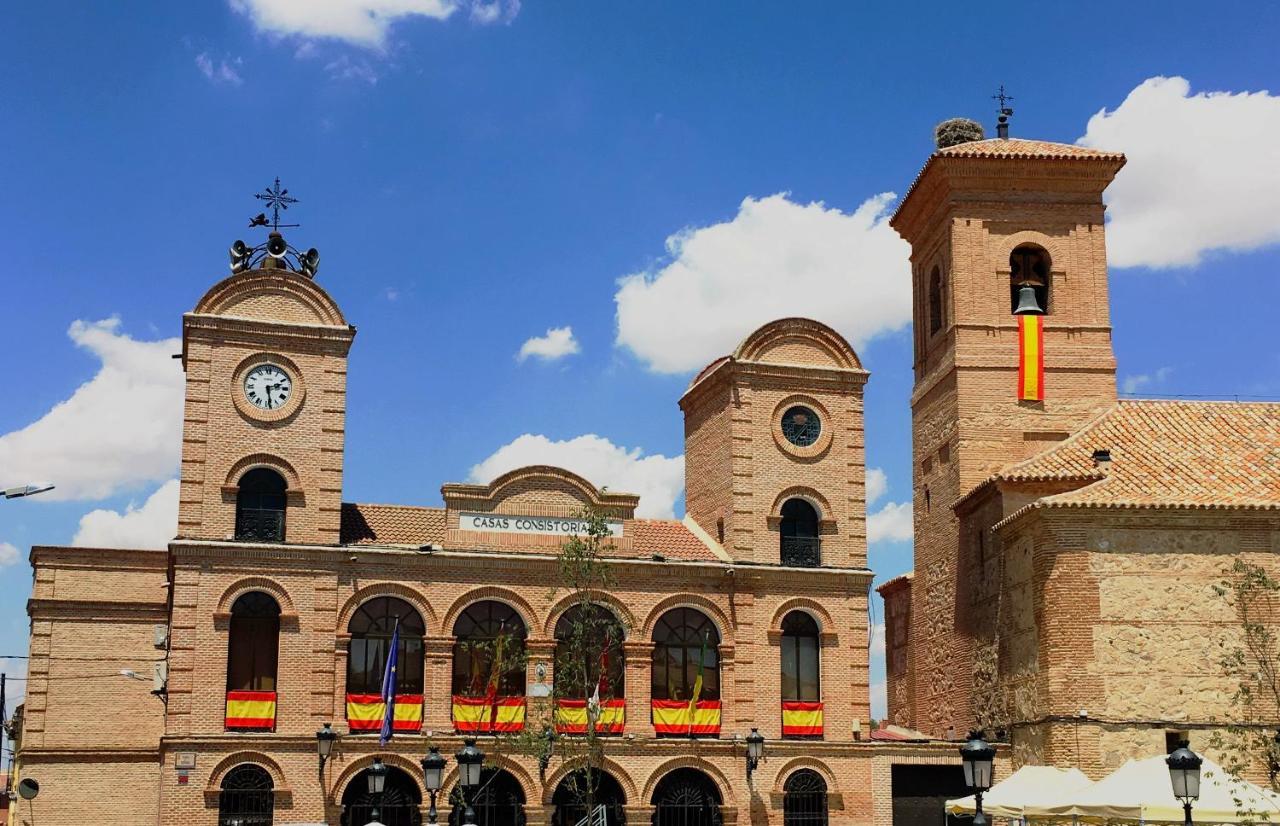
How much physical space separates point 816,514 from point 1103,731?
7880mm

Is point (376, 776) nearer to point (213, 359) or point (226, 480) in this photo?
point (226, 480)

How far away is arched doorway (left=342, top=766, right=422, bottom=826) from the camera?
29.9 metres

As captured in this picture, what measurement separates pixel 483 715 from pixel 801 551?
26.7ft

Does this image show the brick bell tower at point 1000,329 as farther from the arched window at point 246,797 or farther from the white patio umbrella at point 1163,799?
the arched window at point 246,797

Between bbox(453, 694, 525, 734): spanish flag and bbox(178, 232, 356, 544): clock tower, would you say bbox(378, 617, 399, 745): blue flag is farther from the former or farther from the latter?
bbox(178, 232, 356, 544): clock tower

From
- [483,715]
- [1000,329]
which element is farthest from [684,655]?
[1000,329]

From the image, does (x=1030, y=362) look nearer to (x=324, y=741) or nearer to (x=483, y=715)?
(x=483, y=715)

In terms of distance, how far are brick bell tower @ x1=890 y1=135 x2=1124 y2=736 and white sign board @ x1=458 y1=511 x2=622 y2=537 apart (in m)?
9.93

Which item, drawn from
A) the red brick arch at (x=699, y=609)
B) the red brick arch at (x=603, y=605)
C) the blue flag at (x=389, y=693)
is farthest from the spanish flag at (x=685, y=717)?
the blue flag at (x=389, y=693)

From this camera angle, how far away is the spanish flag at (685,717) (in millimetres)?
31953

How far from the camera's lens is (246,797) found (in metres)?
29.3

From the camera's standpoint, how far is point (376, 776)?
25.5 m

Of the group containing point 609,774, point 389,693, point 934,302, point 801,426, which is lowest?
point 609,774

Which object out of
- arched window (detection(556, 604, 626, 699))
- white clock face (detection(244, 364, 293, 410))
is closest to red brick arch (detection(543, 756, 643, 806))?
arched window (detection(556, 604, 626, 699))
